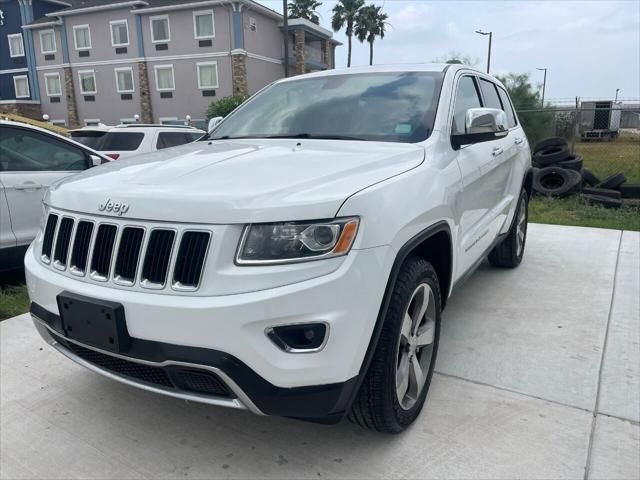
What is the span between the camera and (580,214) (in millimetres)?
8305

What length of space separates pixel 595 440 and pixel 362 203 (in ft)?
5.31

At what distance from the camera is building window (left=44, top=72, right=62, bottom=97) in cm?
3675

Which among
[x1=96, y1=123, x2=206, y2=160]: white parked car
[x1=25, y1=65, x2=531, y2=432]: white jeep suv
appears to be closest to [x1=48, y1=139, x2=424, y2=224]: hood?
[x1=25, y1=65, x2=531, y2=432]: white jeep suv

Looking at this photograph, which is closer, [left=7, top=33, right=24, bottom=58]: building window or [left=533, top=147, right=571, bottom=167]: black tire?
[left=533, top=147, right=571, bottom=167]: black tire

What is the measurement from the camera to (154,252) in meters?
2.06

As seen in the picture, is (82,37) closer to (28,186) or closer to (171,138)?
→ (171,138)

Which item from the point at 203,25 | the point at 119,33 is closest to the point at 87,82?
the point at 119,33

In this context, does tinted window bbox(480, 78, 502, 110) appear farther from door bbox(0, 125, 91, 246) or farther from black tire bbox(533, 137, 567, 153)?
black tire bbox(533, 137, 567, 153)

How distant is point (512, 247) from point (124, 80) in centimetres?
3451

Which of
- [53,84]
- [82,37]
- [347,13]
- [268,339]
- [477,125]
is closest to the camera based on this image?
[268,339]

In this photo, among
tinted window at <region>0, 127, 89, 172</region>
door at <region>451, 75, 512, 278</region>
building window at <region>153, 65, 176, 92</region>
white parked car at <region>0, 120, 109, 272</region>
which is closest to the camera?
door at <region>451, 75, 512, 278</region>

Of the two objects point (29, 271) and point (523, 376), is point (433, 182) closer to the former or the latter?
point (523, 376)

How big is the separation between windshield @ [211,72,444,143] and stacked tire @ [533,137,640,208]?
6.51 meters

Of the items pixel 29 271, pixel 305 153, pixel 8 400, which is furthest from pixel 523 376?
pixel 8 400
